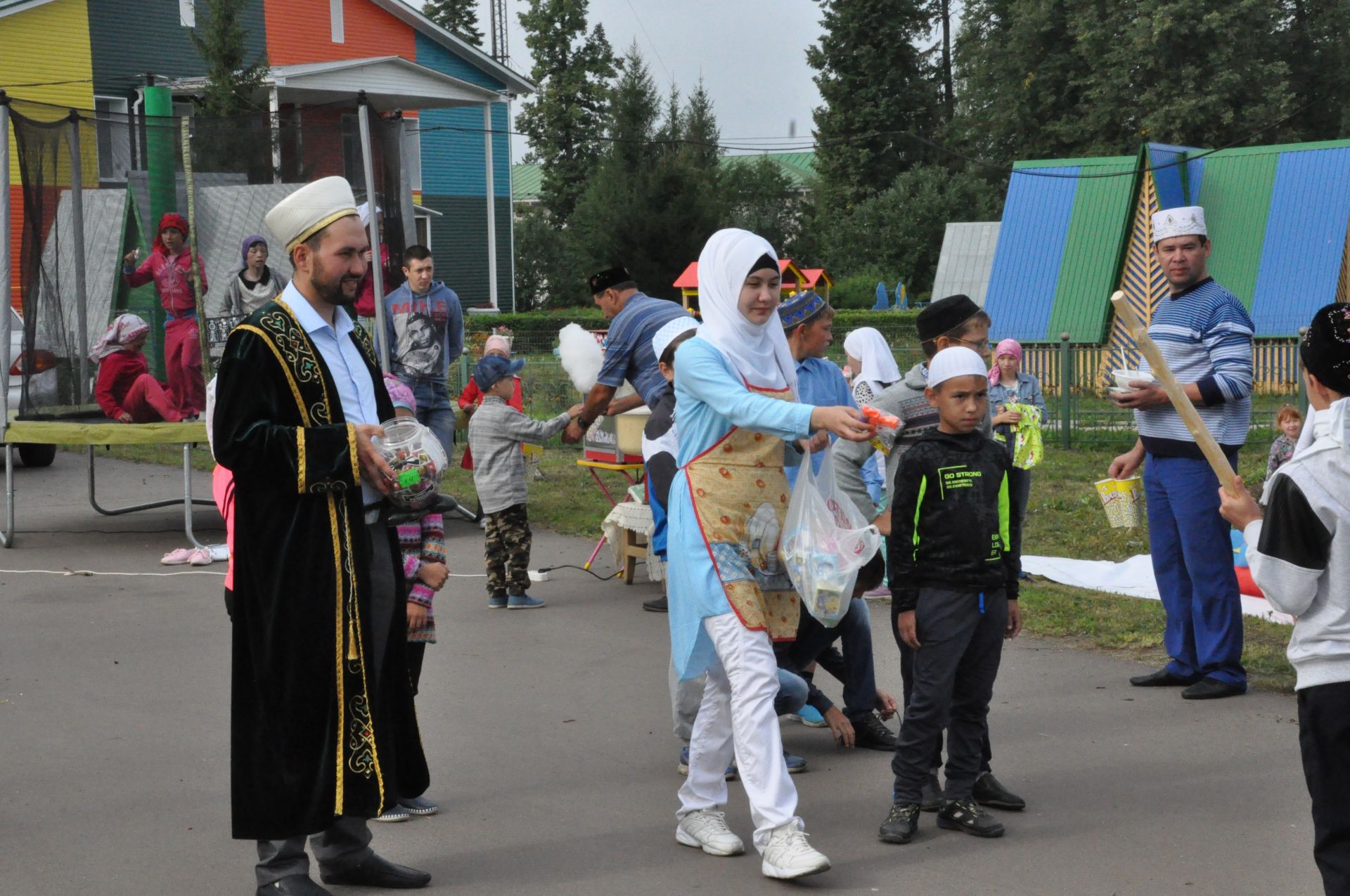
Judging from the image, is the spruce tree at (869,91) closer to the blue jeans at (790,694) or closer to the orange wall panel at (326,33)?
the orange wall panel at (326,33)

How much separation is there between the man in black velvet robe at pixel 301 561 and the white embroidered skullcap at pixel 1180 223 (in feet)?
13.5

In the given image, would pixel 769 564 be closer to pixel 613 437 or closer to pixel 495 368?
pixel 495 368

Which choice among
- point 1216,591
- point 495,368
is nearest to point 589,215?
point 495,368

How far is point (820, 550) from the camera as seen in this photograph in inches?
186

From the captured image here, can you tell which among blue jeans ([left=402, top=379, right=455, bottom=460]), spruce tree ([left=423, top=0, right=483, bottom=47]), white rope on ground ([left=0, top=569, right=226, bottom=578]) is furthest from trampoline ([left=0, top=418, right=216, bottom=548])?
spruce tree ([left=423, top=0, right=483, bottom=47])

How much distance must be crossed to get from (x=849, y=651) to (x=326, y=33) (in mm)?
34818

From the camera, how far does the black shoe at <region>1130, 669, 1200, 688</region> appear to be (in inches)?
271

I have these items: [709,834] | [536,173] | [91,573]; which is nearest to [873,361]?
[709,834]

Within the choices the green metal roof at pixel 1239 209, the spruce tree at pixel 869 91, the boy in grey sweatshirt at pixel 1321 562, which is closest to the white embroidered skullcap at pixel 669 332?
the boy in grey sweatshirt at pixel 1321 562

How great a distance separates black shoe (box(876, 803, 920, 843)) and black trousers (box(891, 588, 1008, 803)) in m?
0.03

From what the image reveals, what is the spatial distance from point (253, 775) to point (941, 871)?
218 cm

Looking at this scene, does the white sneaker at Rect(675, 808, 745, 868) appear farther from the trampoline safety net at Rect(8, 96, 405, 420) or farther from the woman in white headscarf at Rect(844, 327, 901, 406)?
the trampoline safety net at Rect(8, 96, 405, 420)

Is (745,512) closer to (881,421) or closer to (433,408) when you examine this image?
(881,421)

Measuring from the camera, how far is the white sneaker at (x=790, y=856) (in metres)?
4.44
